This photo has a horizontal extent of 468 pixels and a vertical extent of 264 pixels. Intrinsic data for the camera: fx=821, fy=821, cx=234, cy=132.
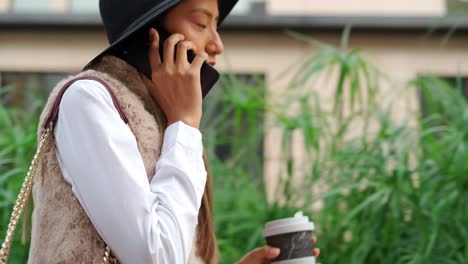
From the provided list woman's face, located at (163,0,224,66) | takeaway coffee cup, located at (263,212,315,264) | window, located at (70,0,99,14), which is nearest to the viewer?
woman's face, located at (163,0,224,66)

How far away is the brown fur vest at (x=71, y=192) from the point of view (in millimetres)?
1344

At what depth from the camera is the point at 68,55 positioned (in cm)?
1010

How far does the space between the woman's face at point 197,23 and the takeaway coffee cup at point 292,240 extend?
0.38 m

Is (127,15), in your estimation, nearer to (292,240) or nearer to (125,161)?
(125,161)

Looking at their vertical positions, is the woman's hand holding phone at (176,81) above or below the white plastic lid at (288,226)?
above

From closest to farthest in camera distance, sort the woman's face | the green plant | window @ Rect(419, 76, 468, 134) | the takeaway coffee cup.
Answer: the woman's face
the takeaway coffee cup
the green plant
window @ Rect(419, 76, 468, 134)

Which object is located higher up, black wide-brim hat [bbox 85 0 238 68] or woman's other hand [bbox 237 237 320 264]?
black wide-brim hat [bbox 85 0 238 68]

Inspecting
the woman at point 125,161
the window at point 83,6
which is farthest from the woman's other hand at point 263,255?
the window at point 83,6

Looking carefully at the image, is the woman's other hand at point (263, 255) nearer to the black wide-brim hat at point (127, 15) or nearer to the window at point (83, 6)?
the black wide-brim hat at point (127, 15)

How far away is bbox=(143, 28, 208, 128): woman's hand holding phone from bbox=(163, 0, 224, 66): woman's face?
0.17 ft

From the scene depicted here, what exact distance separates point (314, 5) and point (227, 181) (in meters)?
6.46

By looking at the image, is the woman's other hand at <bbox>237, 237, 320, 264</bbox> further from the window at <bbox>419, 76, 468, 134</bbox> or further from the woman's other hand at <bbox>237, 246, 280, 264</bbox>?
the window at <bbox>419, 76, 468, 134</bbox>

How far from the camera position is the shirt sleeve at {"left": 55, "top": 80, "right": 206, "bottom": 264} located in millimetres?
1328

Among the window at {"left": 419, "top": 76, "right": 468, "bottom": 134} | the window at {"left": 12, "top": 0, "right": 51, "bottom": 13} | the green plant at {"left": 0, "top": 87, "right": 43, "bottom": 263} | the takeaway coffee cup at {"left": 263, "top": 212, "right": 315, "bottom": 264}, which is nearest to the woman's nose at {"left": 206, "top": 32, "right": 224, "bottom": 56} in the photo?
the takeaway coffee cup at {"left": 263, "top": 212, "right": 315, "bottom": 264}
